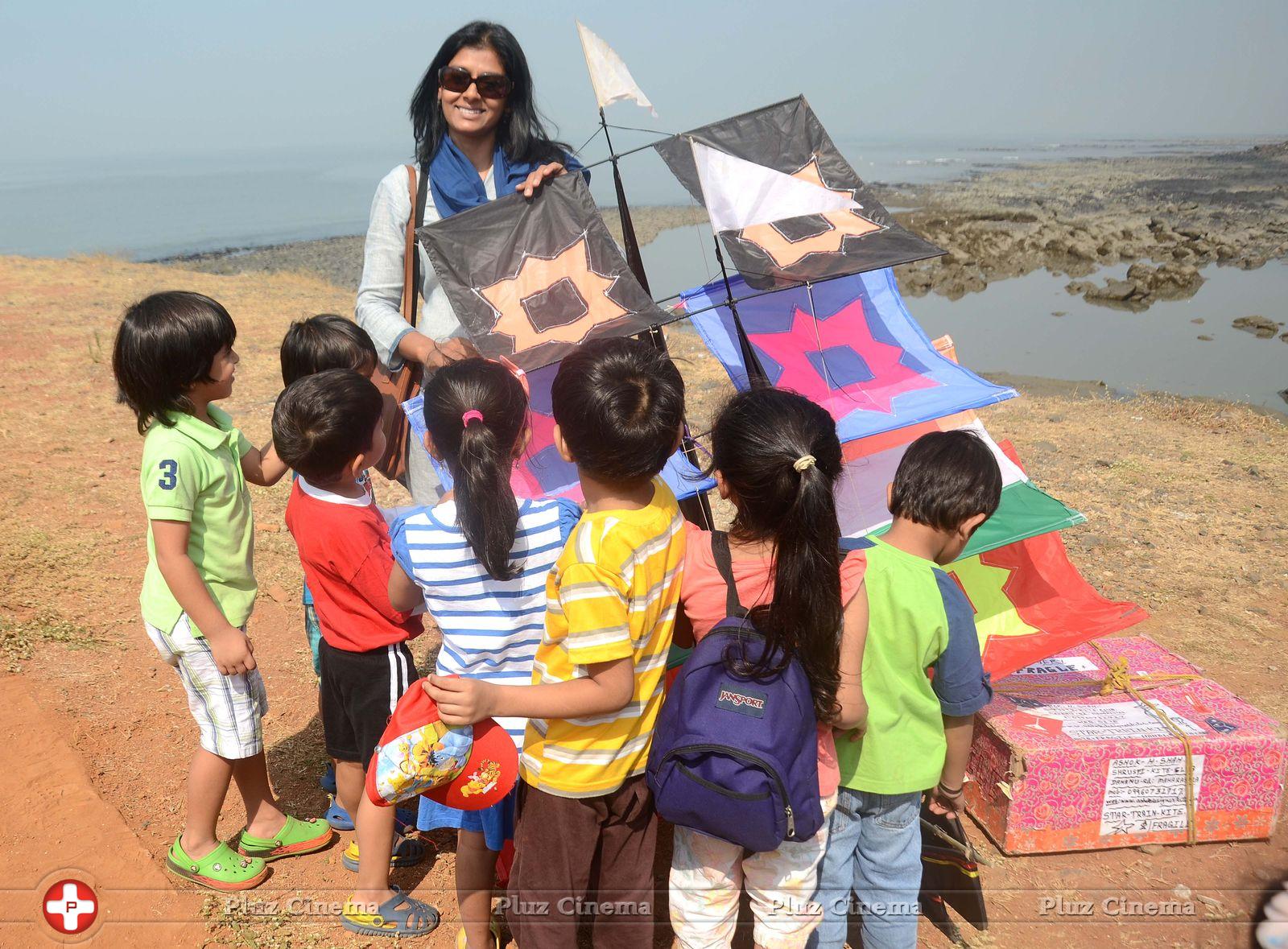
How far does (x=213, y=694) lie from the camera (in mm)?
2400

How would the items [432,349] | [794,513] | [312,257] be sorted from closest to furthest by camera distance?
1. [794,513]
2. [432,349]
3. [312,257]

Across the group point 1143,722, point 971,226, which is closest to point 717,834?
point 1143,722

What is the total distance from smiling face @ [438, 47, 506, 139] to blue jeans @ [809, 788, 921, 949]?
2.13m

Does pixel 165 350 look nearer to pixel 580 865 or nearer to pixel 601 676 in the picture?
pixel 601 676

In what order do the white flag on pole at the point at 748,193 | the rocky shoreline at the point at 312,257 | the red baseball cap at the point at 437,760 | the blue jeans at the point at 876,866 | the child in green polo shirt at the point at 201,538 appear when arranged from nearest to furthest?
the red baseball cap at the point at 437,760, the blue jeans at the point at 876,866, the child in green polo shirt at the point at 201,538, the white flag on pole at the point at 748,193, the rocky shoreline at the point at 312,257

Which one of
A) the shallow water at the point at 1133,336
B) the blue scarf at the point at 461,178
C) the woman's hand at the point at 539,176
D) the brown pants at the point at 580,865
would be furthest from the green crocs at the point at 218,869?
the shallow water at the point at 1133,336

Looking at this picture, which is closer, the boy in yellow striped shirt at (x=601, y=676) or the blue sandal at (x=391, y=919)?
the boy in yellow striped shirt at (x=601, y=676)

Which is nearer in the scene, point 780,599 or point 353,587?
point 780,599

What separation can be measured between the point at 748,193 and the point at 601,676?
174cm

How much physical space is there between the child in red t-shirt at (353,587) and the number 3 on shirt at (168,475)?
262mm

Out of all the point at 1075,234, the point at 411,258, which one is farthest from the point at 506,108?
the point at 1075,234

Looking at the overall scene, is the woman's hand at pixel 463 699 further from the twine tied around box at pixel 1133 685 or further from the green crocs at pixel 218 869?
the twine tied around box at pixel 1133 685

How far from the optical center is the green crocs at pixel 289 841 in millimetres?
2662

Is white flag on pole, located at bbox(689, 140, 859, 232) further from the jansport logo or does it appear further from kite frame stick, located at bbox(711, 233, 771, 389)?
the jansport logo
